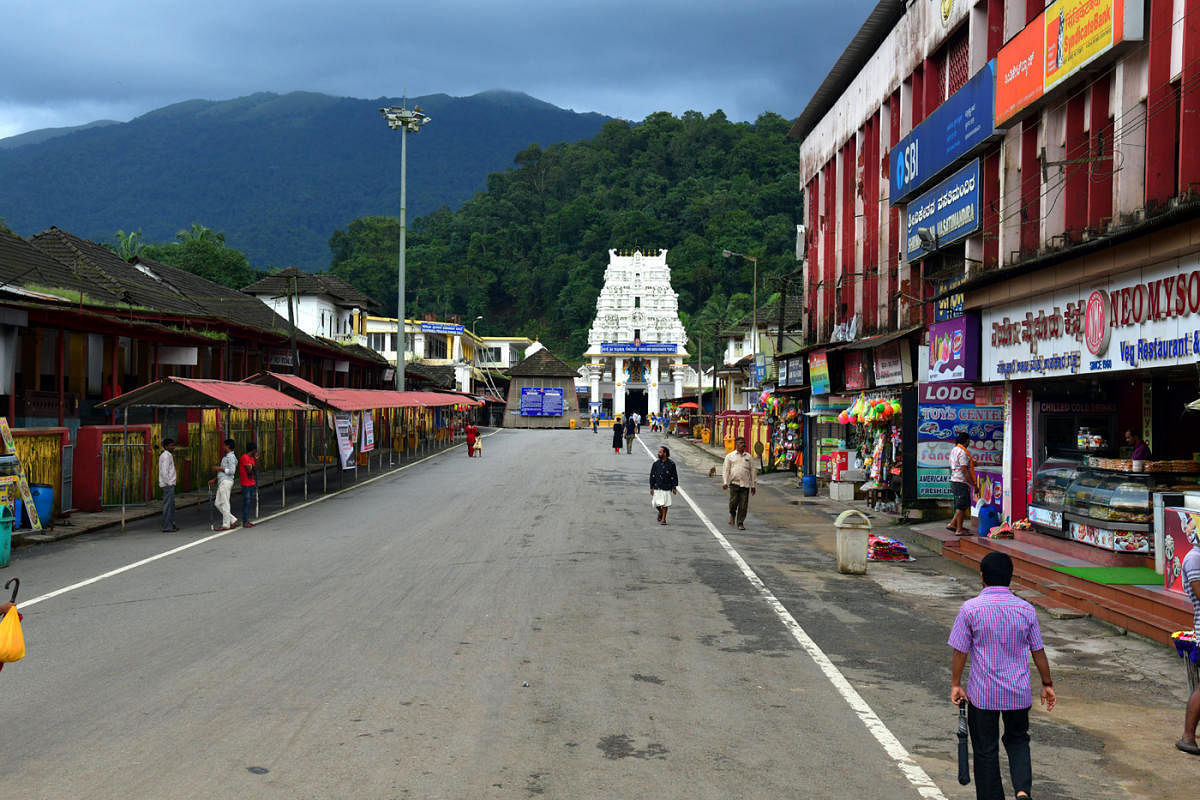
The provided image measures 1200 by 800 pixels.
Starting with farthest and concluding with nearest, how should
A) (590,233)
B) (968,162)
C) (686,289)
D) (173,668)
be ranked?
(590,233) < (686,289) < (968,162) < (173,668)

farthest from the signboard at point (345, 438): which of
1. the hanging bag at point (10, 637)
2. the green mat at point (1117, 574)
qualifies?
the hanging bag at point (10, 637)

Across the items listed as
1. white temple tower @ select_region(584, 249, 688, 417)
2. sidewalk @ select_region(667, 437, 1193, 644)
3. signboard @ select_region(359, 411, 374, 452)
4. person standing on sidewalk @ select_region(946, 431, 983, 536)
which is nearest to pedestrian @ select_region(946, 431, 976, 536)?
person standing on sidewalk @ select_region(946, 431, 983, 536)

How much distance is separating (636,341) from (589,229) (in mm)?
47676

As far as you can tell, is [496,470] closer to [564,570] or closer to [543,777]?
[564,570]

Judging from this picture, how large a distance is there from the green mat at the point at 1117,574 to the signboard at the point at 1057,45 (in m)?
7.44

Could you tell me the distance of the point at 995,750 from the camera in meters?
5.48

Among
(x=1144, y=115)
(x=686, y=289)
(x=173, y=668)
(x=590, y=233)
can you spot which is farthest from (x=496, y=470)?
(x=590, y=233)

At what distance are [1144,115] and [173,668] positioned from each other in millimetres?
14374

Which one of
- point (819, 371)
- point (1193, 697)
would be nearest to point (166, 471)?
point (1193, 697)

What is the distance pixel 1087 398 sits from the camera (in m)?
16.8

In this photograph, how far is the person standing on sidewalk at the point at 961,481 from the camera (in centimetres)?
1755

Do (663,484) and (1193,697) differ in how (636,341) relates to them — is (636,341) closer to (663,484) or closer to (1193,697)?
(663,484)

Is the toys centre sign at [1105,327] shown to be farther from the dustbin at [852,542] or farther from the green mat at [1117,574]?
the dustbin at [852,542]

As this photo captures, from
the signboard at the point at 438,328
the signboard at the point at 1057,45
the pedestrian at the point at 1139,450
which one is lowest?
the pedestrian at the point at 1139,450
